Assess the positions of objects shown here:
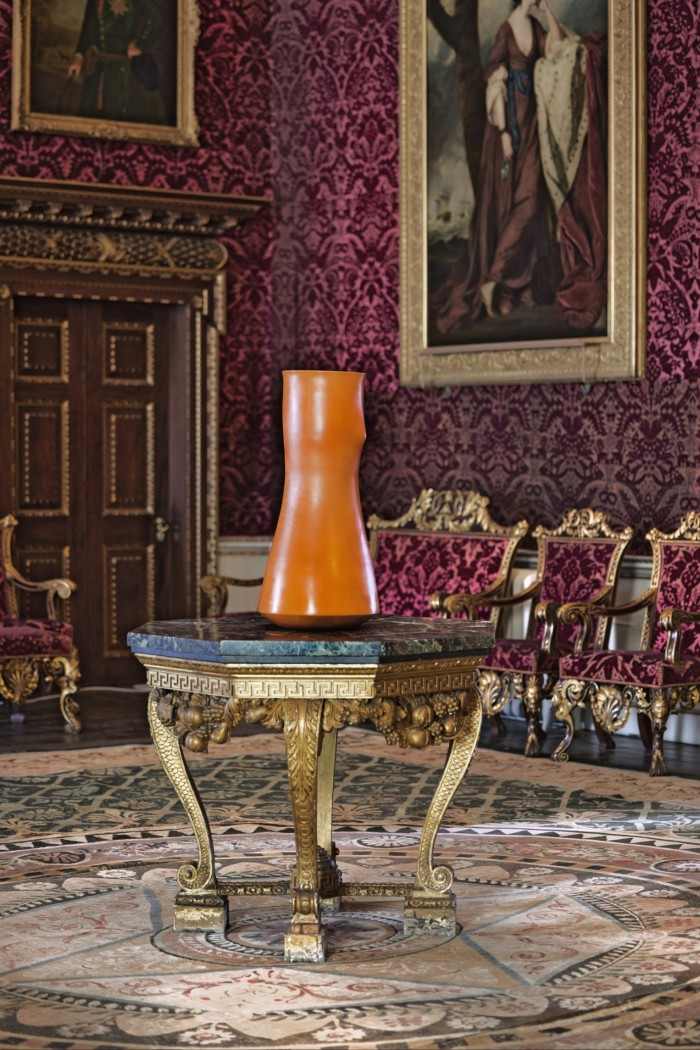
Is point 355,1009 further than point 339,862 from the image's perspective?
No

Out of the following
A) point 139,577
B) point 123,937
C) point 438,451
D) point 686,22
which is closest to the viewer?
point 123,937

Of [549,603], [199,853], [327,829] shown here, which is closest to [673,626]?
[549,603]

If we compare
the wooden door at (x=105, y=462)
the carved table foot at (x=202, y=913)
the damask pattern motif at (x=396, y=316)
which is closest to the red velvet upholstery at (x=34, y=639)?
the wooden door at (x=105, y=462)

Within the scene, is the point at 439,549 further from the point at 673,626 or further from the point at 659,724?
the point at 659,724

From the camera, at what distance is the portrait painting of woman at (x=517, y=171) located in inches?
348

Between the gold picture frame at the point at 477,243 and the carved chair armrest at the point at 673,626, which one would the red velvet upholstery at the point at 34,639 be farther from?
the carved chair armrest at the point at 673,626

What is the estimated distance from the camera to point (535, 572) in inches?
356

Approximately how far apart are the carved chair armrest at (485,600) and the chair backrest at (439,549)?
10.9 inches

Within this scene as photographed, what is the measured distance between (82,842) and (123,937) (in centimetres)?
133

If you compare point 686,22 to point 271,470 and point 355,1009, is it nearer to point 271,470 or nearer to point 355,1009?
point 271,470

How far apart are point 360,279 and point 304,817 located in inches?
255

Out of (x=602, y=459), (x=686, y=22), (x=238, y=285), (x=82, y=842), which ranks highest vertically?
(x=686, y=22)

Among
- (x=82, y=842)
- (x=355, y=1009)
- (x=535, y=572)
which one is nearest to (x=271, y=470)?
(x=535, y=572)

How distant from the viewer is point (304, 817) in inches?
174
